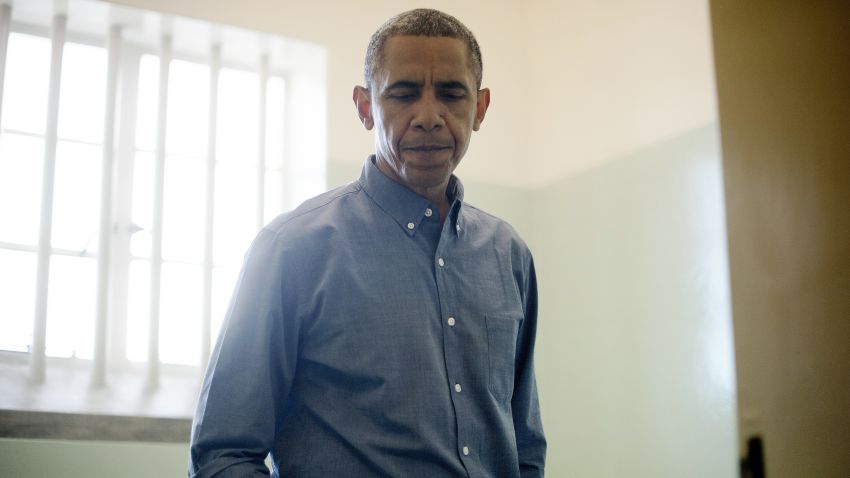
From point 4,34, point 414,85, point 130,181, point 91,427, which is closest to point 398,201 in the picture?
point 414,85

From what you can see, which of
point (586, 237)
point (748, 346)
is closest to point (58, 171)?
point (586, 237)

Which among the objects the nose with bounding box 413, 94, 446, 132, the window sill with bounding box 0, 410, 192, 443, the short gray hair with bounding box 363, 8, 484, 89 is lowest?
the window sill with bounding box 0, 410, 192, 443

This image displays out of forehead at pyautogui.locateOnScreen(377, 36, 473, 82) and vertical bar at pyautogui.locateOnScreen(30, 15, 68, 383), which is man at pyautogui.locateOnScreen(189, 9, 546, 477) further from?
vertical bar at pyautogui.locateOnScreen(30, 15, 68, 383)

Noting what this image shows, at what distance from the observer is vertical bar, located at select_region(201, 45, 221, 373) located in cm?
271

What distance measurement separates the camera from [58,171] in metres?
2.72

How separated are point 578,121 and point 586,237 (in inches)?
15.7

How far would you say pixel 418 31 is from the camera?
4.70 ft

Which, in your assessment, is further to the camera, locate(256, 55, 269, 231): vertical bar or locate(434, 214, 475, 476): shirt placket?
locate(256, 55, 269, 231): vertical bar

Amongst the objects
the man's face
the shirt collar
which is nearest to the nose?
the man's face

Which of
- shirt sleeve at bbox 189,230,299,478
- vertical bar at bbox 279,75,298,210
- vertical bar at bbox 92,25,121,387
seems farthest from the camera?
vertical bar at bbox 279,75,298,210

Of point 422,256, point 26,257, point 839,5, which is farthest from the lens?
Result: point 839,5

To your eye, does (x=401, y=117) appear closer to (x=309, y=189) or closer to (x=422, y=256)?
(x=422, y=256)

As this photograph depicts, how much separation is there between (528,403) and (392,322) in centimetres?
33

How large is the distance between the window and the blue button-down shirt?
140 cm
